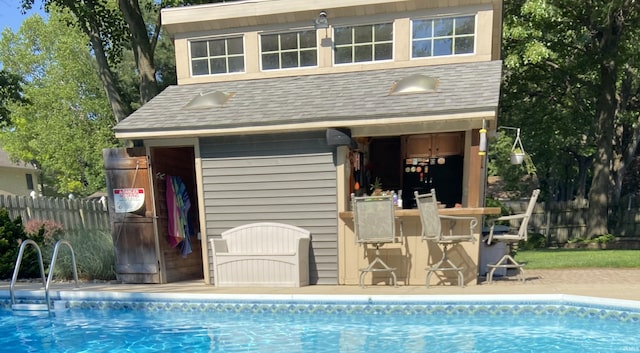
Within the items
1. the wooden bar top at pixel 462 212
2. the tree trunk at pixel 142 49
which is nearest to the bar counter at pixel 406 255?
the wooden bar top at pixel 462 212

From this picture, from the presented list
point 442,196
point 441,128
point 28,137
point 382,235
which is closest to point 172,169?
point 382,235

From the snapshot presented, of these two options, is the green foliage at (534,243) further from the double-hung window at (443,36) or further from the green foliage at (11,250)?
the green foliage at (11,250)

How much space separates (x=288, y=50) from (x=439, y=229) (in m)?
4.27

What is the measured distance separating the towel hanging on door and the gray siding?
656 mm

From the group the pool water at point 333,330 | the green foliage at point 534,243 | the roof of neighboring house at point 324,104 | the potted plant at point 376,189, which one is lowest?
the green foliage at point 534,243

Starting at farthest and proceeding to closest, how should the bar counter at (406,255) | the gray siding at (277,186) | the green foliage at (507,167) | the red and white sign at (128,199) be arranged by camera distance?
the green foliage at (507,167) → the red and white sign at (128,199) → the gray siding at (277,186) → the bar counter at (406,255)

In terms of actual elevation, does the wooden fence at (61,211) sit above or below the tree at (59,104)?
below

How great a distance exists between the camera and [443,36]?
22.5ft

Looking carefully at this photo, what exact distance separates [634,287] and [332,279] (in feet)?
13.4

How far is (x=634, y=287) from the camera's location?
17.7ft

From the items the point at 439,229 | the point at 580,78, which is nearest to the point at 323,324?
the point at 439,229

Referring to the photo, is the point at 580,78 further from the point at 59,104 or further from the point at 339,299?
the point at 59,104

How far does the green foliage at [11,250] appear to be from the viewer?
23.5 ft

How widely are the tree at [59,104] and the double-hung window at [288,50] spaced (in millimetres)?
17690
